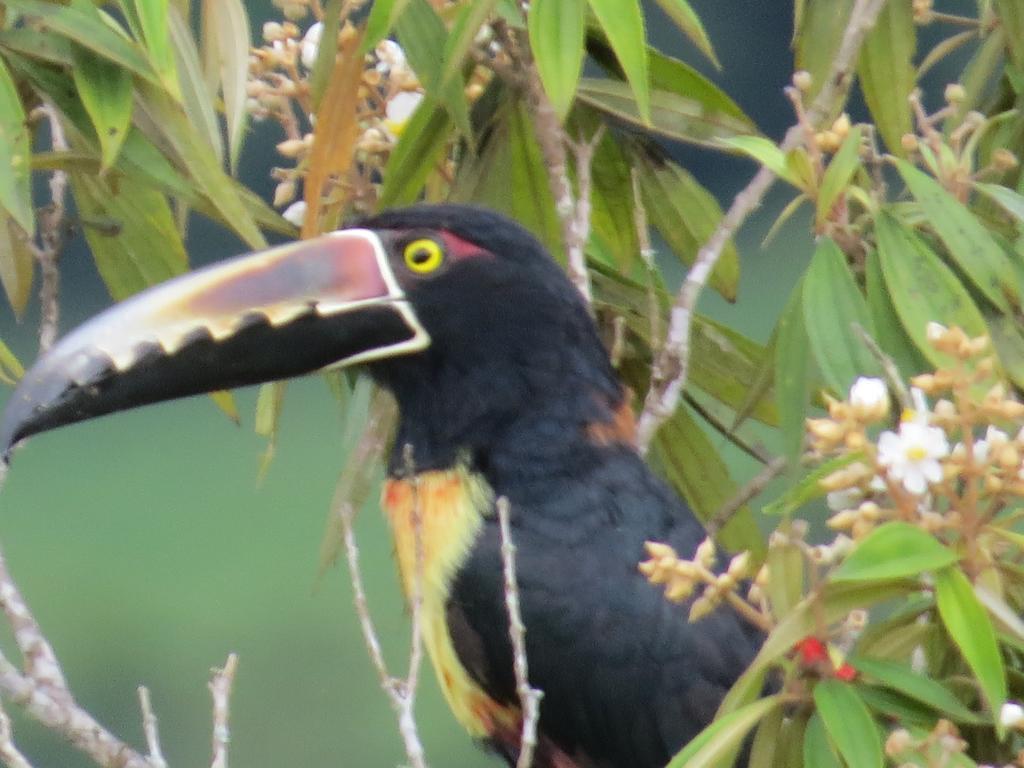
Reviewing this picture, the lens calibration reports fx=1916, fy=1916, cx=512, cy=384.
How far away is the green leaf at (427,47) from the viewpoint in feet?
5.03

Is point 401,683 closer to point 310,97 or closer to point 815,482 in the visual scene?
point 815,482

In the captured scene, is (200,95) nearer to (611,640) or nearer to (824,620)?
(611,640)

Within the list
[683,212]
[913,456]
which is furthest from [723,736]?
[683,212]

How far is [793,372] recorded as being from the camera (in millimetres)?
1380

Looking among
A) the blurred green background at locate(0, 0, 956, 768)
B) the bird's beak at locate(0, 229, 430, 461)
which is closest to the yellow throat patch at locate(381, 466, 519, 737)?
the bird's beak at locate(0, 229, 430, 461)

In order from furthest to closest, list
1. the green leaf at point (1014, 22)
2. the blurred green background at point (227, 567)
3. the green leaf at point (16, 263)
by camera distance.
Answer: the blurred green background at point (227, 567), the green leaf at point (16, 263), the green leaf at point (1014, 22)

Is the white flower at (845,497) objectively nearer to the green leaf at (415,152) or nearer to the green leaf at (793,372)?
the green leaf at (793,372)

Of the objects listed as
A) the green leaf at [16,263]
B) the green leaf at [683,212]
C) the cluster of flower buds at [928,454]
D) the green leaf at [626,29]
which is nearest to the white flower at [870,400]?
the cluster of flower buds at [928,454]

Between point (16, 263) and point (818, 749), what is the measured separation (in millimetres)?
996

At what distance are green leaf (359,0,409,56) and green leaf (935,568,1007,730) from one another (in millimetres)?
631

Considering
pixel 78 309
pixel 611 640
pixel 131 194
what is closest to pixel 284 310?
pixel 131 194

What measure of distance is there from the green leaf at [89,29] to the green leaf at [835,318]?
0.50 m

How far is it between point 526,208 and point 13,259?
1.55 feet

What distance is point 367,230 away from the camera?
1.58 metres
